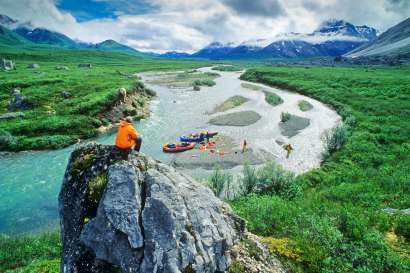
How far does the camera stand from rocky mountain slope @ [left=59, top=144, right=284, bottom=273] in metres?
10.3

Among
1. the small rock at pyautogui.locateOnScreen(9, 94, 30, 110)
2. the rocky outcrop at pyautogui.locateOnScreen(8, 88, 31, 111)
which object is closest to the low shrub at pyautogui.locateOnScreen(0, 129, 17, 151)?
the rocky outcrop at pyautogui.locateOnScreen(8, 88, 31, 111)

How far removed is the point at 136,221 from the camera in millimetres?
10523

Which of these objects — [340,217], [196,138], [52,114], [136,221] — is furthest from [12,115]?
[340,217]

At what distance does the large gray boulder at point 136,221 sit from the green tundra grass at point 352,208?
178 inches

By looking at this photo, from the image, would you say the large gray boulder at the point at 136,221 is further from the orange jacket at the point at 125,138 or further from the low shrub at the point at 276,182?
the low shrub at the point at 276,182

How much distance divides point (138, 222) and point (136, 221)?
8 cm

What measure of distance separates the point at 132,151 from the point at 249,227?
8.60 meters

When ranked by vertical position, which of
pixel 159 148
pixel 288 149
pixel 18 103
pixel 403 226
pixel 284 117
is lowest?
pixel 159 148

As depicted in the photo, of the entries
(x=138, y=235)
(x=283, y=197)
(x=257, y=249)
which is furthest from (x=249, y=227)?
(x=283, y=197)

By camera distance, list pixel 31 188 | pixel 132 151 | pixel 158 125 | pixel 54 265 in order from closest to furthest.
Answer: pixel 132 151
pixel 54 265
pixel 31 188
pixel 158 125

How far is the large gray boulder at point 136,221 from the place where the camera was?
10.3 meters

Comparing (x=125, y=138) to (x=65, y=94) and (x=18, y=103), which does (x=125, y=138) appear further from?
(x=65, y=94)

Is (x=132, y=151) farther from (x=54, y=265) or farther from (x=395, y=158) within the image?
(x=395, y=158)

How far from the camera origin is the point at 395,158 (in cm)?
3459
